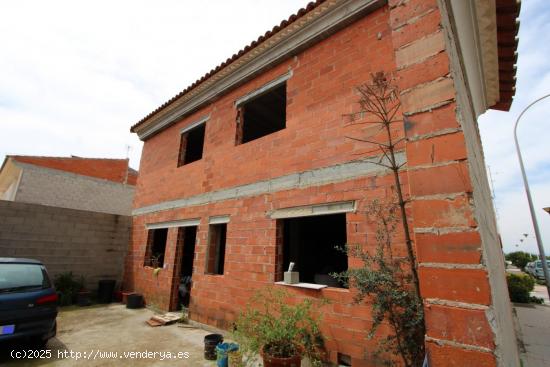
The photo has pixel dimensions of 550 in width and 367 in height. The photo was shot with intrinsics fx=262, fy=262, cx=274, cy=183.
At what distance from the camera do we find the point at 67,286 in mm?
8180

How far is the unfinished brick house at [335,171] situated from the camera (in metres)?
1.41

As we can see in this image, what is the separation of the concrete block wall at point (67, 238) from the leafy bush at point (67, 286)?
0.69 feet

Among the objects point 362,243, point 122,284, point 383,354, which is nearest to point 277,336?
point 383,354

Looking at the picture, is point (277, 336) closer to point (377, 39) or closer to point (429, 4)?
point (429, 4)

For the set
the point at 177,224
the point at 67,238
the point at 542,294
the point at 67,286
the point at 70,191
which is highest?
the point at 70,191

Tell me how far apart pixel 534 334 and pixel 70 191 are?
21.7 m

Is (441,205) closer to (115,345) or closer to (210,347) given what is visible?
(210,347)

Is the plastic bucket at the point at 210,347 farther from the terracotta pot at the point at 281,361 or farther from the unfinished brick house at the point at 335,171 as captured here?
the terracotta pot at the point at 281,361

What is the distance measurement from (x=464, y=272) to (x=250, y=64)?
6.32 meters

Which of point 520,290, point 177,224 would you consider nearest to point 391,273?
point 177,224

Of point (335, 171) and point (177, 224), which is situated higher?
point (335, 171)

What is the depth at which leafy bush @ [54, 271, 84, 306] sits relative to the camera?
789 centimetres

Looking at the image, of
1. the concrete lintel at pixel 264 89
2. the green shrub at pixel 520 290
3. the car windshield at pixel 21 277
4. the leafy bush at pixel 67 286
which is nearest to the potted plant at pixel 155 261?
the leafy bush at pixel 67 286

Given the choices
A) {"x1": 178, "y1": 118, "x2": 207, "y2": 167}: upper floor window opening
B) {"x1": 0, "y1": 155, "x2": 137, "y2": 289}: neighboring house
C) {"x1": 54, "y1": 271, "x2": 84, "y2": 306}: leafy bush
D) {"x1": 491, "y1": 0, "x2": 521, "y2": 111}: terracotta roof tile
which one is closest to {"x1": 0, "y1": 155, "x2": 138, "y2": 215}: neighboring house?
{"x1": 0, "y1": 155, "x2": 137, "y2": 289}: neighboring house
